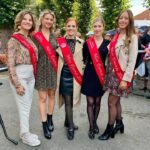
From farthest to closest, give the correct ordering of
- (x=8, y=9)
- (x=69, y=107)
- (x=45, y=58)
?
(x=8, y=9)
(x=69, y=107)
(x=45, y=58)

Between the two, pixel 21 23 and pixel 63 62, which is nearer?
pixel 21 23

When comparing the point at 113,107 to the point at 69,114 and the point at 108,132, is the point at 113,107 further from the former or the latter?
the point at 69,114

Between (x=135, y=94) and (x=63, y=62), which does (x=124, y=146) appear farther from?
(x=135, y=94)

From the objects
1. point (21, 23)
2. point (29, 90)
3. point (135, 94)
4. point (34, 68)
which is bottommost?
point (135, 94)

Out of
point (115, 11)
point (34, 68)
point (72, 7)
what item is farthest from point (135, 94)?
point (72, 7)

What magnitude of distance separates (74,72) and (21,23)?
100cm

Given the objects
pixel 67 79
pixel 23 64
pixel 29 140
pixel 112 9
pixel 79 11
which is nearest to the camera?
pixel 23 64

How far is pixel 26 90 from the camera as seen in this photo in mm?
4191

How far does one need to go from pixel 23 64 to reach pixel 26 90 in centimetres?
35

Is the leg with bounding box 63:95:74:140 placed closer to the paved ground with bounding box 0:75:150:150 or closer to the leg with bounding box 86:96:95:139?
the paved ground with bounding box 0:75:150:150

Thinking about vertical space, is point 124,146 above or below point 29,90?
below

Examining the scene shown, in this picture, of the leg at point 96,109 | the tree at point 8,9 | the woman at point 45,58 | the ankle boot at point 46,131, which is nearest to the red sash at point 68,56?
the woman at point 45,58

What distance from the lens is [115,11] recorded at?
14938 millimetres

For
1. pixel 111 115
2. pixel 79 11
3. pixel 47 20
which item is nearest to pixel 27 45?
pixel 47 20
